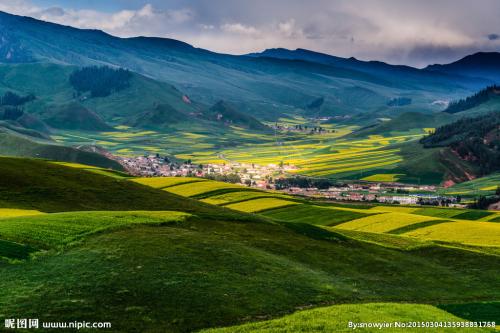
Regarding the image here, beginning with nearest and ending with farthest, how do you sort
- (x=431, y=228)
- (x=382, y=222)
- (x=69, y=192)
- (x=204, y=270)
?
1. (x=204, y=270)
2. (x=69, y=192)
3. (x=431, y=228)
4. (x=382, y=222)

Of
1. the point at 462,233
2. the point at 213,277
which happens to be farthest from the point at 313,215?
the point at 213,277

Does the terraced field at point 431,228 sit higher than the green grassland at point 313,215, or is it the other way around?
the terraced field at point 431,228

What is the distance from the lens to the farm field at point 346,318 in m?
37.1

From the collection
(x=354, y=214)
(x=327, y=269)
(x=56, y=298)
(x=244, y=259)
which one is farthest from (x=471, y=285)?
(x=354, y=214)

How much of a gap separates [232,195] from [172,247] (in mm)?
107961

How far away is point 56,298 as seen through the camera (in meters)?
37.8

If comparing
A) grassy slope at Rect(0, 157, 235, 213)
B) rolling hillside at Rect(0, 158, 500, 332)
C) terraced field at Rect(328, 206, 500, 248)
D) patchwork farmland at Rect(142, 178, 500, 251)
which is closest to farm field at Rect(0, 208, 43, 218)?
rolling hillside at Rect(0, 158, 500, 332)

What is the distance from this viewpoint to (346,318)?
1587 inches

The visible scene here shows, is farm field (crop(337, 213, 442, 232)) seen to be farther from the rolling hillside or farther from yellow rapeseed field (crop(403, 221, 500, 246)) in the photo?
the rolling hillside

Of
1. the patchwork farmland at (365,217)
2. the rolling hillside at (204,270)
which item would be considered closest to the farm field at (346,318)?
the rolling hillside at (204,270)

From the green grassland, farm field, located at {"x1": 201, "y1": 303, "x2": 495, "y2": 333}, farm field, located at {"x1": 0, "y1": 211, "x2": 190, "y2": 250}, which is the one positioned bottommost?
the green grassland

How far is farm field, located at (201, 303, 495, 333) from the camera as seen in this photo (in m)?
37.1

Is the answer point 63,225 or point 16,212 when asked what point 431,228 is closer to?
point 16,212

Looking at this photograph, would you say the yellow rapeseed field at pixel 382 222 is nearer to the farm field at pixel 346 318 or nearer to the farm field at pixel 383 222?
the farm field at pixel 383 222
